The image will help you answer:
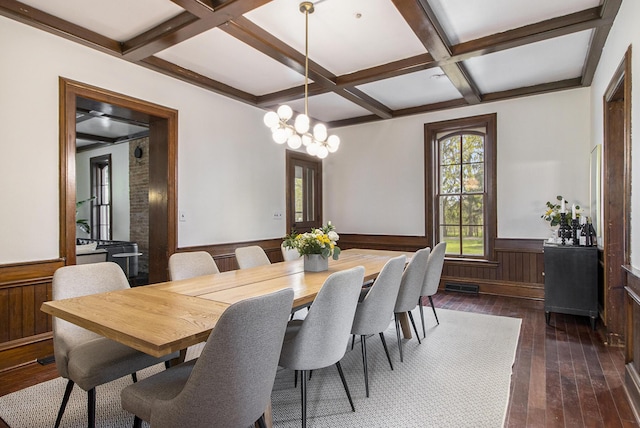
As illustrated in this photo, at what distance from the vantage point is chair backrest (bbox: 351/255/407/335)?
2275mm

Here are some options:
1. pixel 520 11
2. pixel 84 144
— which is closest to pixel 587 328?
pixel 520 11

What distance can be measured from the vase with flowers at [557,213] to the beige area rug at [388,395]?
1748 millimetres

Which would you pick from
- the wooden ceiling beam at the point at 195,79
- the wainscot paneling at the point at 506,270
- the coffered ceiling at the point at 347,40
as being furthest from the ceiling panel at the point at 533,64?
the wooden ceiling beam at the point at 195,79

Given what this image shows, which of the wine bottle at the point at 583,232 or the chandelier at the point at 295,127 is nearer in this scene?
the chandelier at the point at 295,127

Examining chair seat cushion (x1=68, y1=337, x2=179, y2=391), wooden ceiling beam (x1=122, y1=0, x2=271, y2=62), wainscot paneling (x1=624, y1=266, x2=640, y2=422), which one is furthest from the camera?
wooden ceiling beam (x1=122, y1=0, x2=271, y2=62)

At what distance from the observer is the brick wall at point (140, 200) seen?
648cm

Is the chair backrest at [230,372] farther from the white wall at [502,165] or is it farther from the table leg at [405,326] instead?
the white wall at [502,165]

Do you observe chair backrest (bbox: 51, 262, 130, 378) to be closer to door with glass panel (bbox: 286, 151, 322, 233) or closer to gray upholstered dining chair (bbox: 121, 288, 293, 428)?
gray upholstered dining chair (bbox: 121, 288, 293, 428)

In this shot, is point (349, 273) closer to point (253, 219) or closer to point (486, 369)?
point (486, 369)

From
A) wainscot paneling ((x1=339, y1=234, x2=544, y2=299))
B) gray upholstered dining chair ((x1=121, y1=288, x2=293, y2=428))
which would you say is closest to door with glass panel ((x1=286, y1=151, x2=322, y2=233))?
wainscot paneling ((x1=339, y1=234, x2=544, y2=299))

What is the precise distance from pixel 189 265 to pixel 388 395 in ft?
5.65

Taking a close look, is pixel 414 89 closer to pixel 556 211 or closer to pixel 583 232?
pixel 556 211

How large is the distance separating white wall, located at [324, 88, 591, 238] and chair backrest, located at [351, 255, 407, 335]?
3334 millimetres

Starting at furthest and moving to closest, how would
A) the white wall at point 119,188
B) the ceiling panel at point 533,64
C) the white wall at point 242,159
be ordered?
the white wall at point 119,188 < the ceiling panel at point 533,64 < the white wall at point 242,159
